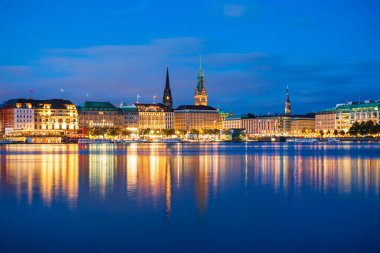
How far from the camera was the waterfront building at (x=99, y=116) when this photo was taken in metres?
183

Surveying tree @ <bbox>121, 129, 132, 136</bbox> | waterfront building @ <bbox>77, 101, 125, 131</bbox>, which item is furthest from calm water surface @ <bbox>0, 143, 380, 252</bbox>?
waterfront building @ <bbox>77, 101, 125, 131</bbox>

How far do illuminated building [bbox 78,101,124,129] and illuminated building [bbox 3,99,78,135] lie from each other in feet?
36.5

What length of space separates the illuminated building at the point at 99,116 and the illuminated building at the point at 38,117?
1114cm

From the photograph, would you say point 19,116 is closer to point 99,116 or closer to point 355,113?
point 99,116

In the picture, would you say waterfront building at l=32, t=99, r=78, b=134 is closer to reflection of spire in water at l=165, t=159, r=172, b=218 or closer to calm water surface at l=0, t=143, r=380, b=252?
reflection of spire in water at l=165, t=159, r=172, b=218

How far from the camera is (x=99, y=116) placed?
185875 millimetres

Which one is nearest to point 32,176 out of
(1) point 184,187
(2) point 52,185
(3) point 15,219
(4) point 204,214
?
(2) point 52,185

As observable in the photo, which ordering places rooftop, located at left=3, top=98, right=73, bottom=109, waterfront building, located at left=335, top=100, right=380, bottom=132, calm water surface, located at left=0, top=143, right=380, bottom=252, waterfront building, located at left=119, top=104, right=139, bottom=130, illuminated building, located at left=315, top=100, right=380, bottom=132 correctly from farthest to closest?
1. waterfront building, located at left=119, top=104, right=139, bottom=130
2. illuminated building, located at left=315, top=100, right=380, bottom=132
3. waterfront building, located at left=335, top=100, right=380, bottom=132
4. rooftop, located at left=3, top=98, right=73, bottom=109
5. calm water surface, located at left=0, top=143, right=380, bottom=252

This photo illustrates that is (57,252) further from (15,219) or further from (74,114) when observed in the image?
(74,114)

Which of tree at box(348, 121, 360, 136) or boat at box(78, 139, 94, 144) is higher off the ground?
tree at box(348, 121, 360, 136)

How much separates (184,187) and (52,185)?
23.2ft

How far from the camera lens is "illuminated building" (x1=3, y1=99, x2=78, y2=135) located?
521 feet

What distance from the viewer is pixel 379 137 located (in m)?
147

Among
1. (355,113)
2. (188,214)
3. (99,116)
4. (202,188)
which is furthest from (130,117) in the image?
(188,214)
